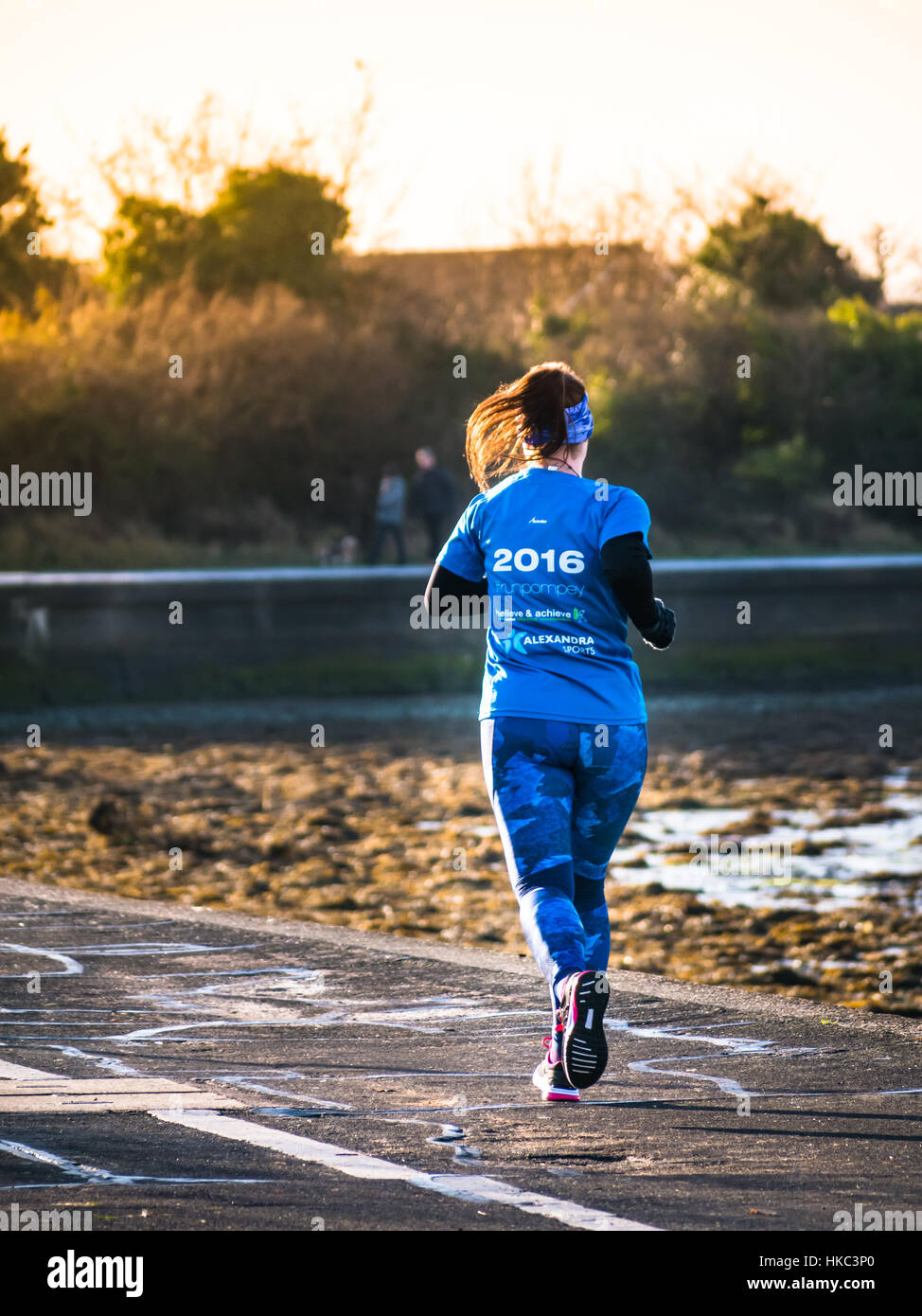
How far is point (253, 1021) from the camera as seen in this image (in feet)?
20.7

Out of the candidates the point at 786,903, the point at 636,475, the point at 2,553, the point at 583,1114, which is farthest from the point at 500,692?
the point at 636,475

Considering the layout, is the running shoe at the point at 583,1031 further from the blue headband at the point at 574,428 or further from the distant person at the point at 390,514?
the distant person at the point at 390,514

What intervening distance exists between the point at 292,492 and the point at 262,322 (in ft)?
11.4

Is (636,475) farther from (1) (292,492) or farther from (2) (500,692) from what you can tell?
(2) (500,692)

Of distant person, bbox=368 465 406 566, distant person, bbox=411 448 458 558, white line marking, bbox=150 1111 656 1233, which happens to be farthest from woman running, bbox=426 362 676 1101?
distant person, bbox=368 465 406 566

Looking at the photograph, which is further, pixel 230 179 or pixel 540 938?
Result: pixel 230 179

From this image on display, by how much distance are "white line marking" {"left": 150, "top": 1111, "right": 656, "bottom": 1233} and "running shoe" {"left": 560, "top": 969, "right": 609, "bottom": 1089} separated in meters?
0.48

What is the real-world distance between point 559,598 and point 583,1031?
1098mm

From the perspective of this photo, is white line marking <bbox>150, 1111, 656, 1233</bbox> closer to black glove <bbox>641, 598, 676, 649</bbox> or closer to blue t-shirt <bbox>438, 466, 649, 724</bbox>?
blue t-shirt <bbox>438, 466, 649, 724</bbox>

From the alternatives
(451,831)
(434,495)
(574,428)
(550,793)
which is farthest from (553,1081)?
(434,495)

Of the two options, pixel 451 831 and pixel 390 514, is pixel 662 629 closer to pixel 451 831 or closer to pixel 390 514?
pixel 451 831

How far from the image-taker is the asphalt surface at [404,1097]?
437 centimetres

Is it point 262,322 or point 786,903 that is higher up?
point 262,322

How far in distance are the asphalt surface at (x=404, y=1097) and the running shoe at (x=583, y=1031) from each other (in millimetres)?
176
